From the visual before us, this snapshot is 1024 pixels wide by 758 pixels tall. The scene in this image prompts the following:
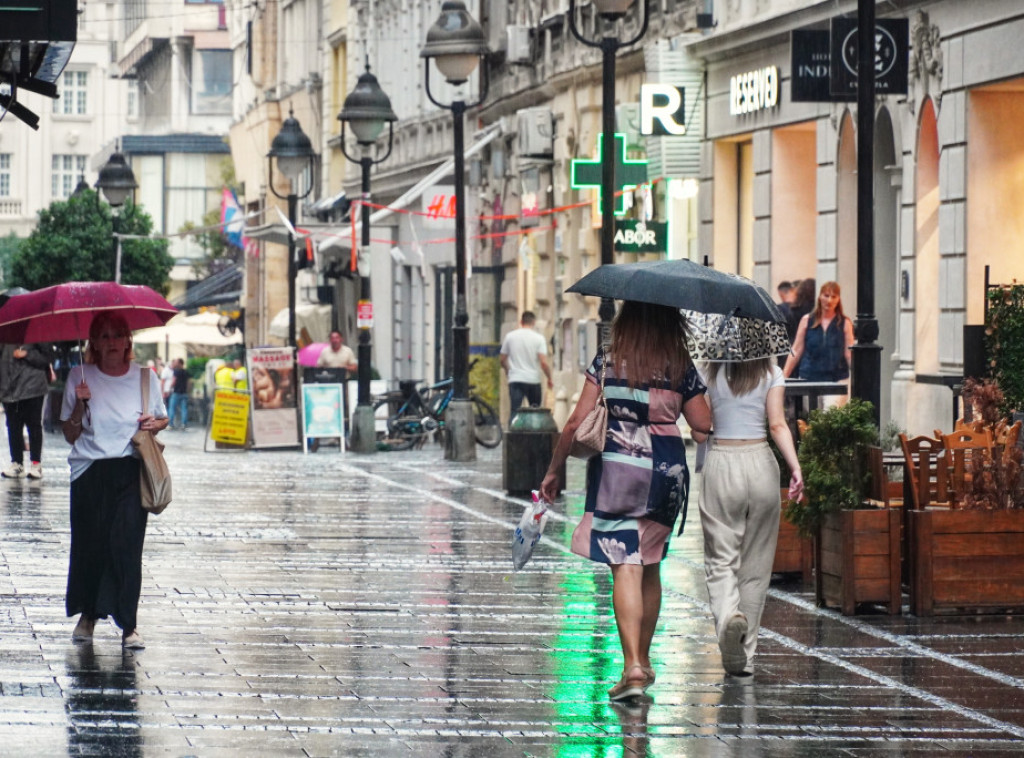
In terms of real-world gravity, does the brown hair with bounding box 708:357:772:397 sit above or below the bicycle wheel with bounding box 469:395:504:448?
above

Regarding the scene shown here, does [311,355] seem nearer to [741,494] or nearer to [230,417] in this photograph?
[230,417]

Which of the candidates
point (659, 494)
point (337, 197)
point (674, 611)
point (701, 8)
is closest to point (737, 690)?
point (659, 494)

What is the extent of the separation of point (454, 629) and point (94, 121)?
4315 inches

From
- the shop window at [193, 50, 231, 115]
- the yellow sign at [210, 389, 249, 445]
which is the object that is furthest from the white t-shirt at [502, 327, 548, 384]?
the shop window at [193, 50, 231, 115]

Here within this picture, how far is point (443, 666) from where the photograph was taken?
10516mm

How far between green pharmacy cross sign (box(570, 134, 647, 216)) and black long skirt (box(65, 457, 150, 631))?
14926 millimetres

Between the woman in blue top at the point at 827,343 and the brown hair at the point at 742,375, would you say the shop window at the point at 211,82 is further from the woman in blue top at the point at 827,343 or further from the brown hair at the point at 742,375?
the brown hair at the point at 742,375

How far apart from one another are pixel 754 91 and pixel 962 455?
15.6 meters

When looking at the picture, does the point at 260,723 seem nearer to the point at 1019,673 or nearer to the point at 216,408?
the point at 1019,673

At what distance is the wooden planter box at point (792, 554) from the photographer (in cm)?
1385

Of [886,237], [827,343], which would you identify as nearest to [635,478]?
[827,343]

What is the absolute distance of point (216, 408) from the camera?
31.6 meters

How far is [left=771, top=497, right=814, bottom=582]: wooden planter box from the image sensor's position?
13.9 m

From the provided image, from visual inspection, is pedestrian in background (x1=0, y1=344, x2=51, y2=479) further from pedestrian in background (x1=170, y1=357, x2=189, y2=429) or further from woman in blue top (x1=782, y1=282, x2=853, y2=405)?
pedestrian in background (x1=170, y1=357, x2=189, y2=429)
